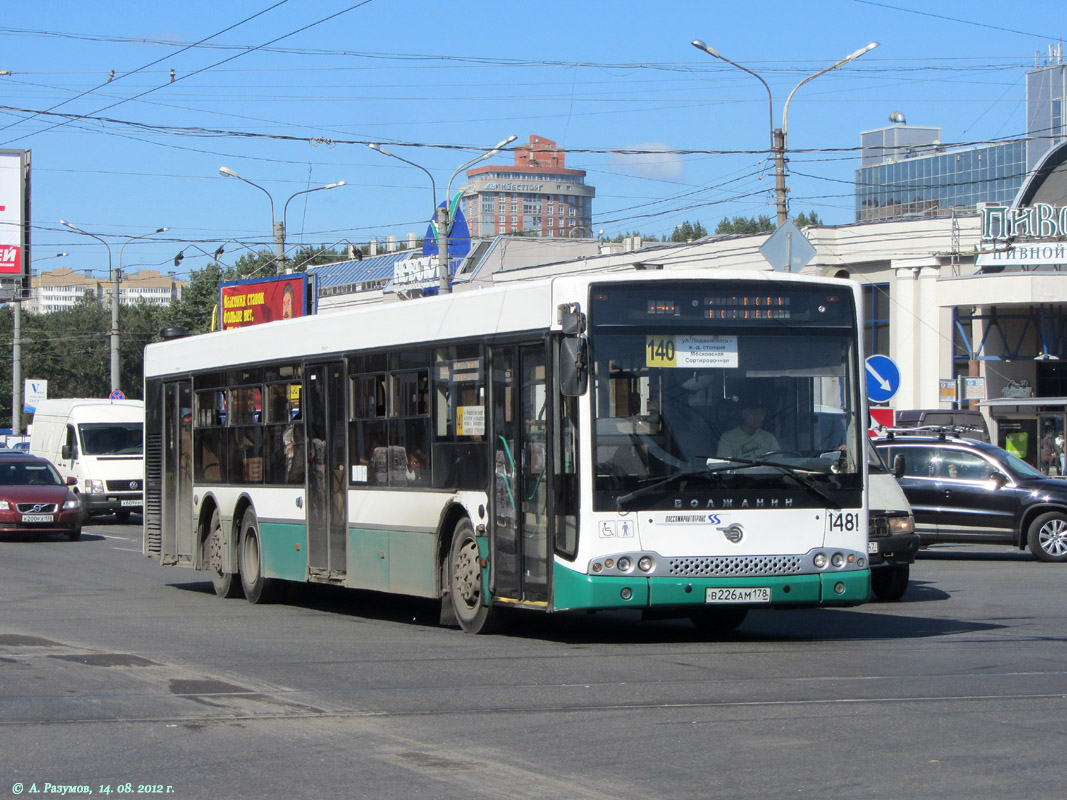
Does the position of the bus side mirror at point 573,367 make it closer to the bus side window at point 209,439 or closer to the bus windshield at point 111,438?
the bus side window at point 209,439

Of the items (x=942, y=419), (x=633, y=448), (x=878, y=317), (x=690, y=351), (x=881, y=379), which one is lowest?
(x=633, y=448)

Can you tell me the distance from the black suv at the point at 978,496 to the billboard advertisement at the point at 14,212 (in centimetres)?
3631

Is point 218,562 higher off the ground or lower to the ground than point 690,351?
lower

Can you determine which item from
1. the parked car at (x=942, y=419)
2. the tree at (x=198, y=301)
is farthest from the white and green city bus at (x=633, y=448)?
the tree at (x=198, y=301)

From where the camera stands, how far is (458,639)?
1209 cm

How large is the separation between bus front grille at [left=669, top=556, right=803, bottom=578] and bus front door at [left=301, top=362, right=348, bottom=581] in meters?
4.40

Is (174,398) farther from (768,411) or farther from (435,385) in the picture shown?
(768,411)

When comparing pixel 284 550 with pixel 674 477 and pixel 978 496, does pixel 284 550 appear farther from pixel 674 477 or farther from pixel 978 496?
pixel 978 496

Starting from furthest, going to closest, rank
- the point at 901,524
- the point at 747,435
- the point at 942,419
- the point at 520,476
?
the point at 942,419 < the point at 901,524 < the point at 520,476 < the point at 747,435

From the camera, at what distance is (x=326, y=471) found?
47.9 ft

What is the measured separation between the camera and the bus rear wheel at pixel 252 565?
1608 centimetres

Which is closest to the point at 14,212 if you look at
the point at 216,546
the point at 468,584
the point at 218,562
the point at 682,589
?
the point at 216,546

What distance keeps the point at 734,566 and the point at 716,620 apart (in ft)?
6.39

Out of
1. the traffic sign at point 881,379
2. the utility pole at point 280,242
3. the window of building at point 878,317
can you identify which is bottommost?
the traffic sign at point 881,379
